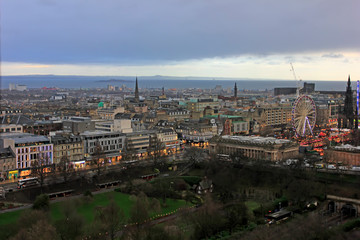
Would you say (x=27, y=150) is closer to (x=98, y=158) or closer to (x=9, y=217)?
(x=98, y=158)

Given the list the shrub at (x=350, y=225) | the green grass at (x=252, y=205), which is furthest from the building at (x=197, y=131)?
the shrub at (x=350, y=225)

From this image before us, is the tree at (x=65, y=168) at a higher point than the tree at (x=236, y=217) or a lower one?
higher

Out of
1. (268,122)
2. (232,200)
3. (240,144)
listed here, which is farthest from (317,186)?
(268,122)

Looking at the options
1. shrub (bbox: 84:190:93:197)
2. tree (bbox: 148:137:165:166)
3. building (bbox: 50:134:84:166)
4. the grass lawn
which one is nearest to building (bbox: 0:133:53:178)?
building (bbox: 50:134:84:166)

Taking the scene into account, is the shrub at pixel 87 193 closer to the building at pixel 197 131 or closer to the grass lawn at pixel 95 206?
the grass lawn at pixel 95 206

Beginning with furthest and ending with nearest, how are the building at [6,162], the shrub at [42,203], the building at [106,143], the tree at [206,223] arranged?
1. the building at [106,143]
2. the building at [6,162]
3. the shrub at [42,203]
4. the tree at [206,223]

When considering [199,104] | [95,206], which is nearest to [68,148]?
[95,206]

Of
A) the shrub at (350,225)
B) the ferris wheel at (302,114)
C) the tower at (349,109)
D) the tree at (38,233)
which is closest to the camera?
the tree at (38,233)
